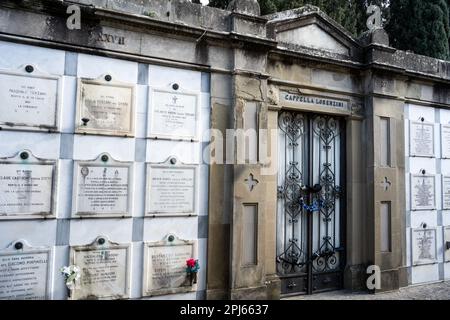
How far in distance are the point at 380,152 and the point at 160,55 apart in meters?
4.00

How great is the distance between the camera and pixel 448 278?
281 inches

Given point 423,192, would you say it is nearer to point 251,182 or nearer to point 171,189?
point 251,182

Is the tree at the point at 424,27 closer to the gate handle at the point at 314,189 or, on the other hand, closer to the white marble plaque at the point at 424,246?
the white marble plaque at the point at 424,246

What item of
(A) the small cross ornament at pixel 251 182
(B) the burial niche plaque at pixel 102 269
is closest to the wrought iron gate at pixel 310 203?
(A) the small cross ornament at pixel 251 182

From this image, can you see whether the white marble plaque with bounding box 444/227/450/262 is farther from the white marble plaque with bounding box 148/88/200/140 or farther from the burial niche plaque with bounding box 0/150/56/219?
the burial niche plaque with bounding box 0/150/56/219

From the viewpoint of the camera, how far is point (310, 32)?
6223 mm

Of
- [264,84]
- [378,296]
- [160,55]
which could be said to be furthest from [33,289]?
[378,296]

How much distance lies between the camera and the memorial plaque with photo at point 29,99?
13.8 ft

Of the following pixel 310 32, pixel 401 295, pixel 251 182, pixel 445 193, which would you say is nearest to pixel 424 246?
pixel 445 193

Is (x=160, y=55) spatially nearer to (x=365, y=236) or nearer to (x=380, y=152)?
(x=380, y=152)

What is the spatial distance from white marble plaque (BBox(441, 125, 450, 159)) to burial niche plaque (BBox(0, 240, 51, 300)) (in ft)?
23.1

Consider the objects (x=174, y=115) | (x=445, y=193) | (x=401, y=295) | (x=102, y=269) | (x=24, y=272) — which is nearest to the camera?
(x=24, y=272)

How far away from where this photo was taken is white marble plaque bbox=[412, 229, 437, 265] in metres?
6.78

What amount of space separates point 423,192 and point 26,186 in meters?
6.52
